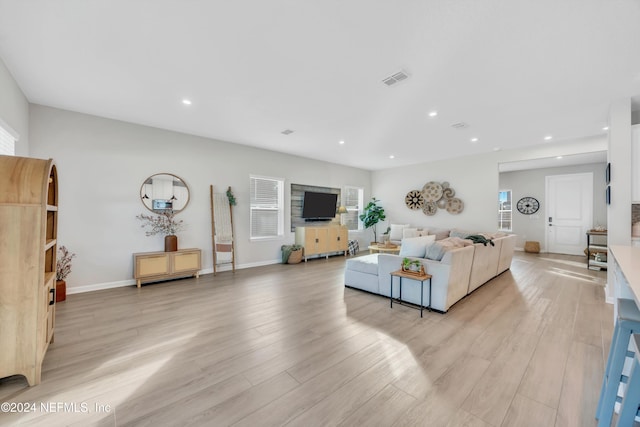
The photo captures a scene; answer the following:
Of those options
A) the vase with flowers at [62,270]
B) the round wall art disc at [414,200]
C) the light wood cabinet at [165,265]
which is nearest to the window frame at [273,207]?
the light wood cabinet at [165,265]

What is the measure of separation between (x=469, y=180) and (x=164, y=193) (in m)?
6.99

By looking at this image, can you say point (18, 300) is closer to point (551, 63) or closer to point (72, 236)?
point (72, 236)

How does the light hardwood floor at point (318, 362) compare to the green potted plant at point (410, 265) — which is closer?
the light hardwood floor at point (318, 362)

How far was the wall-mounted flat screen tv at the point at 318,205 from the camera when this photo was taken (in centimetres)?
671

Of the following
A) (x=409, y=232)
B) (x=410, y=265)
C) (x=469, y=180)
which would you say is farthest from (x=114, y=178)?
(x=469, y=180)

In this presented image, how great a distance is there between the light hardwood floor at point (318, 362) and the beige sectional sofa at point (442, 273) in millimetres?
201

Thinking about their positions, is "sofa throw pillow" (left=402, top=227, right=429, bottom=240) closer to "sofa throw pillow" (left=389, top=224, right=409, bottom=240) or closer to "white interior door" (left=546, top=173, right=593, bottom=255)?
"sofa throw pillow" (left=389, top=224, right=409, bottom=240)

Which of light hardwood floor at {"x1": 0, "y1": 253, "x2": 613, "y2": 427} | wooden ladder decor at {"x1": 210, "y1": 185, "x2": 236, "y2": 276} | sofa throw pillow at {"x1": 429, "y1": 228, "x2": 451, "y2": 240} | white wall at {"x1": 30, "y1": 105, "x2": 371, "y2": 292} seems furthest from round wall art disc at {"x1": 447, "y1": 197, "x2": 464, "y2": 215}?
wooden ladder decor at {"x1": 210, "y1": 185, "x2": 236, "y2": 276}

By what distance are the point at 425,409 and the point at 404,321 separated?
1309mm

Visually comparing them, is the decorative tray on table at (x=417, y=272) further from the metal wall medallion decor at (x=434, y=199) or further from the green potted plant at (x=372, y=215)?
the green potted plant at (x=372, y=215)

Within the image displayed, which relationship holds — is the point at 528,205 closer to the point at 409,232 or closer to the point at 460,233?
the point at 460,233

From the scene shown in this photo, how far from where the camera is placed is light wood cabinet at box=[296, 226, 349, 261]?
6434 mm

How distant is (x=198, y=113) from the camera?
383 centimetres

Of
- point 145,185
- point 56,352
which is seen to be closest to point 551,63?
point 56,352
